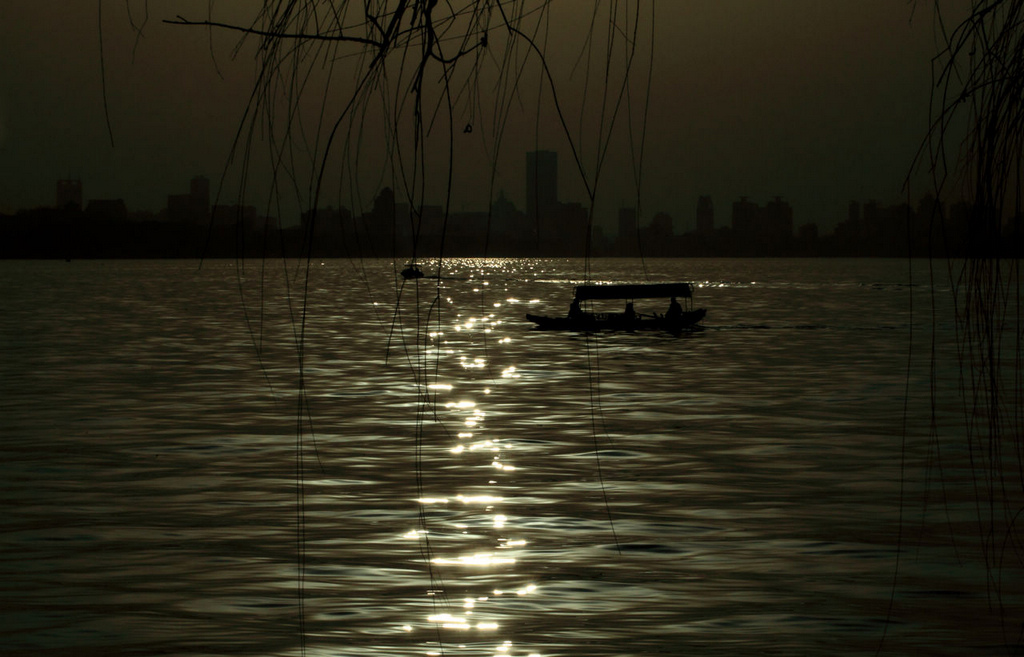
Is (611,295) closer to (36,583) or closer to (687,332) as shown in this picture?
(687,332)

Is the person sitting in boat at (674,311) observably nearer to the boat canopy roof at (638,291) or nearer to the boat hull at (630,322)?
the boat hull at (630,322)

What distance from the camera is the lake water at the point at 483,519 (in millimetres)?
10523

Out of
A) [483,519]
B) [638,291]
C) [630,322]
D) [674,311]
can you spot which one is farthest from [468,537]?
[674,311]

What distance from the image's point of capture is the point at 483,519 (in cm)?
1562

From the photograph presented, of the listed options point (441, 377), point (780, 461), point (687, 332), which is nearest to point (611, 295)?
point (441, 377)

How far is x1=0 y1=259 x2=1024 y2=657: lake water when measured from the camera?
10523mm

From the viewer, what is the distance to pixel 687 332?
63.7 m

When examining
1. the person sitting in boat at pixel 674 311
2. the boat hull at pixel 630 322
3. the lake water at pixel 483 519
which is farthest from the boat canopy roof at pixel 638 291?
the lake water at pixel 483 519

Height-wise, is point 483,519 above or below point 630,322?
below

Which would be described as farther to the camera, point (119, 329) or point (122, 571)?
point (119, 329)

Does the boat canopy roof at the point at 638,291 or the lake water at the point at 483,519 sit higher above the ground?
the boat canopy roof at the point at 638,291

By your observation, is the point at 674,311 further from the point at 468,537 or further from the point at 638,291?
the point at 468,537

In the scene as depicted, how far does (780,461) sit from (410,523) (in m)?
8.05

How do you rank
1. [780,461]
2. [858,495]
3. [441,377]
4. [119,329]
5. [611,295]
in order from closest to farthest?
[858,495]
[780,461]
[441,377]
[611,295]
[119,329]
